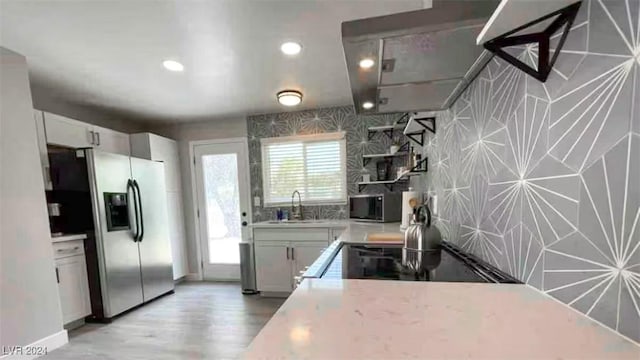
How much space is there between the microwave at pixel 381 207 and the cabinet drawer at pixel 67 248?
2.89 meters

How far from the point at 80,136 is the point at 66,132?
A: 0.15 metres

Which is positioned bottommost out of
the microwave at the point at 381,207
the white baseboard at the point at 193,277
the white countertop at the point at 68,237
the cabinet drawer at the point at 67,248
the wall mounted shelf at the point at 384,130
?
the white baseboard at the point at 193,277

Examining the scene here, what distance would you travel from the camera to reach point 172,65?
2250 millimetres

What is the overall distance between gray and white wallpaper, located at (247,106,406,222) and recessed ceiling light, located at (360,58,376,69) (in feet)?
8.54

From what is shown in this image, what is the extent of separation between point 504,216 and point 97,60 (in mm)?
2890

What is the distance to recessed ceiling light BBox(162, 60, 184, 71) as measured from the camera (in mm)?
2201

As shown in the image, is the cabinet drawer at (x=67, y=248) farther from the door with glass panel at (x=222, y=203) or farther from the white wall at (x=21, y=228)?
the door with glass panel at (x=222, y=203)

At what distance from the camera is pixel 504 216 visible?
2.87ft

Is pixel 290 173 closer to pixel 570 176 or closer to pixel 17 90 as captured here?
pixel 17 90

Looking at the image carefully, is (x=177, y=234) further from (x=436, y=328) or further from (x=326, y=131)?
(x=436, y=328)

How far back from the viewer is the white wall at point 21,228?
6.27 ft

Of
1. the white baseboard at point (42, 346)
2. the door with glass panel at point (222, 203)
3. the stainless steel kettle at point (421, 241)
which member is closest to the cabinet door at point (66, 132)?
the door with glass panel at point (222, 203)

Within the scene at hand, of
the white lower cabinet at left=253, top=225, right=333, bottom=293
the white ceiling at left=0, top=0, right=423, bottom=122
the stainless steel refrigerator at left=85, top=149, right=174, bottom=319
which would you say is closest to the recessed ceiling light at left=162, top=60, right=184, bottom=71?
the white ceiling at left=0, top=0, right=423, bottom=122

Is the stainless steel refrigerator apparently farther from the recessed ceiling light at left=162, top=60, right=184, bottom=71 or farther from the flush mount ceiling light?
the flush mount ceiling light
